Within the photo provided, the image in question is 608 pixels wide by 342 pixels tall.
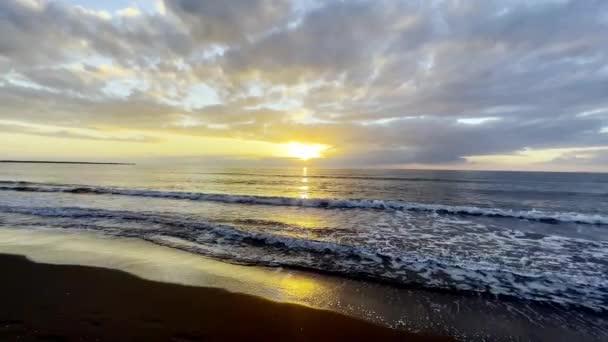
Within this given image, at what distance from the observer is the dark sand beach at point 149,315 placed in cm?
371

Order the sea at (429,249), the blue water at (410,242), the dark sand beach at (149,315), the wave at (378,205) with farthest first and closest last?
the wave at (378,205) < the blue water at (410,242) < the sea at (429,249) < the dark sand beach at (149,315)

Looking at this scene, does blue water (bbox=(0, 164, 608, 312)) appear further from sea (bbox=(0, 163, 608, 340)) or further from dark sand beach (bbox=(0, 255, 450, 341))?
dark sand beach (bbox=(0, 255, 450, 341))

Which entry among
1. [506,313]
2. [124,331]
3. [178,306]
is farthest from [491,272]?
[124,331]

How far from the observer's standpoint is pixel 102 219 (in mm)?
11898

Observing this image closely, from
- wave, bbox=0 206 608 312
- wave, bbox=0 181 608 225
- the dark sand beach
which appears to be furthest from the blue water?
the dark sand beach

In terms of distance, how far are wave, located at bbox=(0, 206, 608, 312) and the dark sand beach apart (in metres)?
2.08

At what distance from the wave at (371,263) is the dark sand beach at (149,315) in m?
2.08

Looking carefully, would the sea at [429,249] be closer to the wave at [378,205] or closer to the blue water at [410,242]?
A: the blue water at [410,242]

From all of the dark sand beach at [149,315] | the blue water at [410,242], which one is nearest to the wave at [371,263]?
the blue water at [410,242]

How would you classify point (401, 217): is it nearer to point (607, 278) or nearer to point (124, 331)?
point (607, 278)

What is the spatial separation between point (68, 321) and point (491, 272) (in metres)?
8.47

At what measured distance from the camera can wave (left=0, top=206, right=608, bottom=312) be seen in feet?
18.5

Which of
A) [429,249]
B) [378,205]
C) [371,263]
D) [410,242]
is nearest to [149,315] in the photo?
[371,263]

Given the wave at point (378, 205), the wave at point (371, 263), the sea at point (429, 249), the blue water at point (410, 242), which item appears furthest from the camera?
the wave at point (378, 205)
